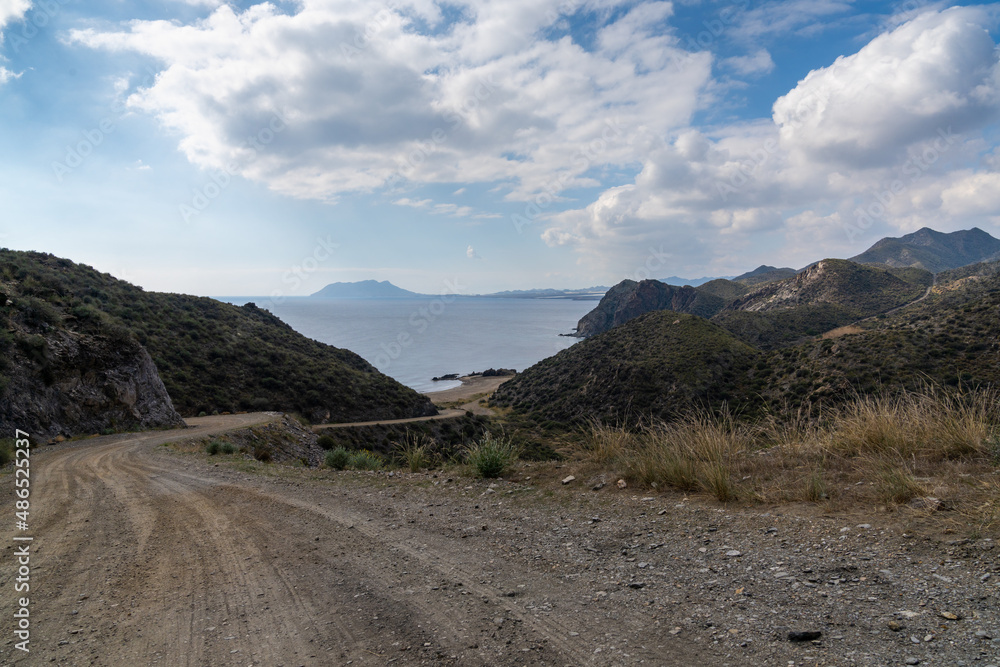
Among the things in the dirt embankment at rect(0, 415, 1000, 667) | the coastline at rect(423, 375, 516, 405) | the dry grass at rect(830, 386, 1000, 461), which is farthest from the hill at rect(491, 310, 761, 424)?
the dirt embankment at rect(0, 415, 1000, 667)

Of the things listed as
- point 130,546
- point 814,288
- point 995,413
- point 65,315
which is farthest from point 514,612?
point 814,288

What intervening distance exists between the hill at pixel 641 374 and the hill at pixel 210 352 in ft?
47.4

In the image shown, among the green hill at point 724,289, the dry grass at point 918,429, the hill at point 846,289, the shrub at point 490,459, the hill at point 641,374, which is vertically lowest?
the hill at point 641,374

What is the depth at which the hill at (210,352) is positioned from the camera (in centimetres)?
2417

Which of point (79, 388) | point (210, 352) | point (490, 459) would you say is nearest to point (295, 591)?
point (490, 459)

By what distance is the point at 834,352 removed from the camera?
3319 centimetres

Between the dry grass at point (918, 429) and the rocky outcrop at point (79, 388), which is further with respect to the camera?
the rocky outcrop at point (79, 388)

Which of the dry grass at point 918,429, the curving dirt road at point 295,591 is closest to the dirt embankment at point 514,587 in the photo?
the curving dirt road at point 295,591

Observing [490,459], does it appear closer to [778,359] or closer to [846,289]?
[778,359]

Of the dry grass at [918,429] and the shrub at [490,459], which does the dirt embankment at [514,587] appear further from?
the dry grass at [918,429]

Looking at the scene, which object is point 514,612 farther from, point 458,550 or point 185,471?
point 185,471

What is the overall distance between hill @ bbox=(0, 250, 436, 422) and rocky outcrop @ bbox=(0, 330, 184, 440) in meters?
1.59

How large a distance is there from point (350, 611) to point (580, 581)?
5.69 ft

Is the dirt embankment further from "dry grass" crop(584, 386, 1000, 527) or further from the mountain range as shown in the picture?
the mountain range
